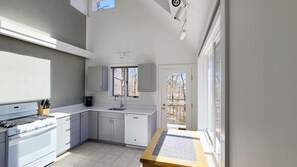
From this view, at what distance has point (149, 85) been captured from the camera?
3805mm

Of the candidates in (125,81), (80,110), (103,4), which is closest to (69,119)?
(80,110)

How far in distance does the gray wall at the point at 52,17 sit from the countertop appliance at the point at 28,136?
169 cm

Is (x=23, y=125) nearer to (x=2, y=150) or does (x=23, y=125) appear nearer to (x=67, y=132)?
(x=2, y=150)

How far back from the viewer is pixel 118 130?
12.1 feet

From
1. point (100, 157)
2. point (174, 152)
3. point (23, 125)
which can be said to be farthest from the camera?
point (100, 157)

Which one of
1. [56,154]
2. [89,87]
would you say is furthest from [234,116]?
[89,87]

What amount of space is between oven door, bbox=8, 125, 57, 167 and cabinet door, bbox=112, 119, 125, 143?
132cm

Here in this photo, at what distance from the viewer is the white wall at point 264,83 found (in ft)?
1.02

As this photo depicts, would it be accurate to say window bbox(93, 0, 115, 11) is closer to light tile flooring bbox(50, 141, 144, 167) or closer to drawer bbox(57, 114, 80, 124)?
drawer bbox(57, 114, 80, 124)

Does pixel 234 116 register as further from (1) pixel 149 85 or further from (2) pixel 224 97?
(1) pixel 149 85

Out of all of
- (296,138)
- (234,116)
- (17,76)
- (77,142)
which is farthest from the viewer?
(77,142)

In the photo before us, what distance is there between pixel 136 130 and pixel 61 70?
248cm

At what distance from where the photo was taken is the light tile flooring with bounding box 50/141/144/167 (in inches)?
111

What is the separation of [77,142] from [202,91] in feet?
10.4
